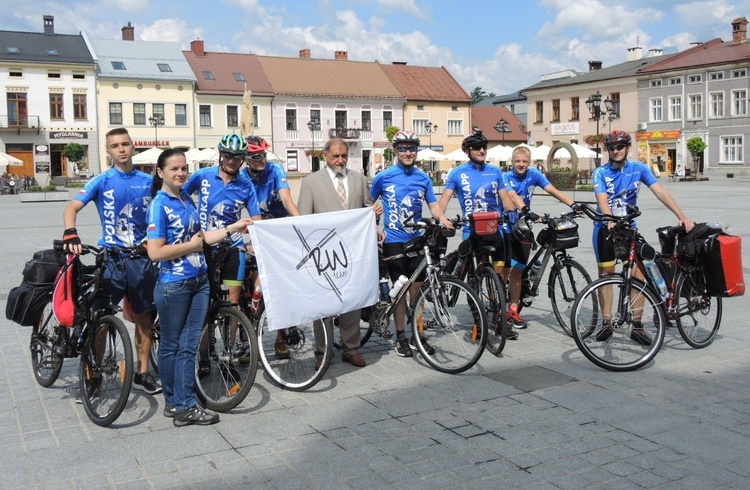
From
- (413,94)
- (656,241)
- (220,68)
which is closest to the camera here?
(656,241)

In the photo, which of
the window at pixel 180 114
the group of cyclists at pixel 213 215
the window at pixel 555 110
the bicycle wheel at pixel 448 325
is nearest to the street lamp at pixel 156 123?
the window at pixel 180 114

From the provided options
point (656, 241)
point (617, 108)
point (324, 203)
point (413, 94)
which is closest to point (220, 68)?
point (413, 94)

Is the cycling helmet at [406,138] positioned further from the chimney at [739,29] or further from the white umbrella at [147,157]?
A: the chimney at [739,29]

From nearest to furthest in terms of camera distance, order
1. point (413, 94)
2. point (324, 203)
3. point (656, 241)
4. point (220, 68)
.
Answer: point (324, 203) < point (656, 241) < point (220, 68) < point (413, 94)

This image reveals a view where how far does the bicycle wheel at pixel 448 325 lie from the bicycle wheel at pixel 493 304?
27cm

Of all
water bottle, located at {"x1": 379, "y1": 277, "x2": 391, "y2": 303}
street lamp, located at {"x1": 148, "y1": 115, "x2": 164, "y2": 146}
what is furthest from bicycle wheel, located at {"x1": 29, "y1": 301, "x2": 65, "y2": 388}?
street lamp, located at {"x1": 148, "y1": 115, "x2": 164, "y2": 146}

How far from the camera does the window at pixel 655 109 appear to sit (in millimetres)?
61938

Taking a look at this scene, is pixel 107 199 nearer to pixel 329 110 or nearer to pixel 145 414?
pixel 145 414

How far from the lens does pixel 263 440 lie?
4.76 meters

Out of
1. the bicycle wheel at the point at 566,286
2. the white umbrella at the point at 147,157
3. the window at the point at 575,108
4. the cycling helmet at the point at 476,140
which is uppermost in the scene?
the window at the point at 575,108

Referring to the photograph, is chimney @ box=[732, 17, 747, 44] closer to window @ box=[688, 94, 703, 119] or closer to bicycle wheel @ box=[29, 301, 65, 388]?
window @ box=[688, 94, 703, 119]

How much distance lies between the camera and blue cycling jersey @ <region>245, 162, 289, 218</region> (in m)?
6.61

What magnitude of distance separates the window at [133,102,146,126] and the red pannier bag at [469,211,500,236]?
55.9 m

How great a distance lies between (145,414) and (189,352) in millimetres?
641
